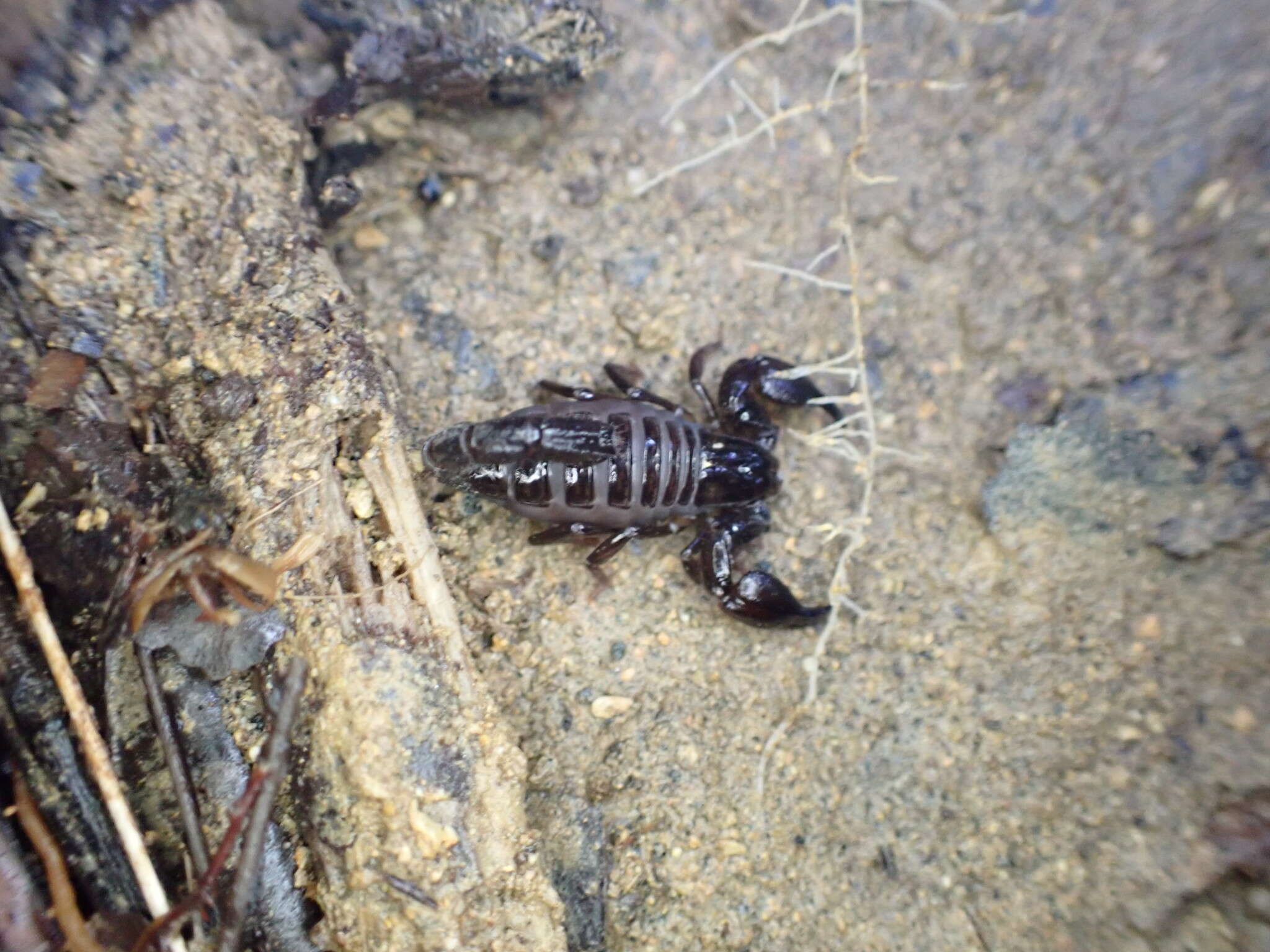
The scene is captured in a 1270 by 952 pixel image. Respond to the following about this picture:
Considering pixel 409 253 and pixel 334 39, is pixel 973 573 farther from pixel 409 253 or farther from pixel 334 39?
pixel 334 39

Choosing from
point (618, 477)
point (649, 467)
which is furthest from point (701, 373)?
point (618, 477)

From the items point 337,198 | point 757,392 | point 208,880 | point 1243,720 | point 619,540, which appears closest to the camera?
point 208,880

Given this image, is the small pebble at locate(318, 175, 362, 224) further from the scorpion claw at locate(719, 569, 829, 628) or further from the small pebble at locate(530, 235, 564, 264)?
the scorpion claw at locate(719, 569, 829, 628)

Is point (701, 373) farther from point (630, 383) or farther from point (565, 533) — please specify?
point (565, 533)

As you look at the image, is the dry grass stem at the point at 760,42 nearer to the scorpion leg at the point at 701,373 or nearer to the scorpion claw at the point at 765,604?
the scorpion leg at the point at 701,373

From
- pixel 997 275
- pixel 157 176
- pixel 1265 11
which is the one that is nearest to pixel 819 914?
pixel 997 275

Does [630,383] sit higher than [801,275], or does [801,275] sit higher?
[801,275]
